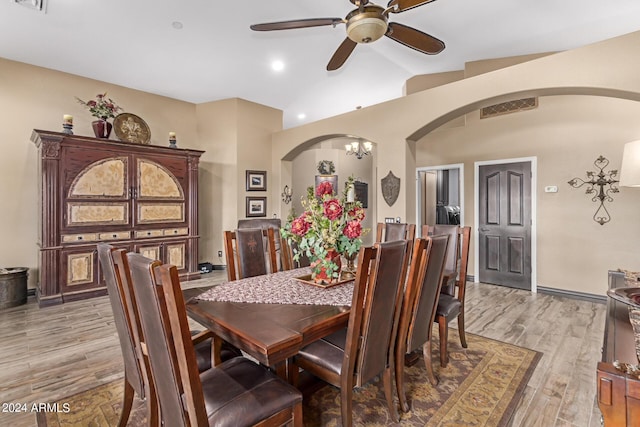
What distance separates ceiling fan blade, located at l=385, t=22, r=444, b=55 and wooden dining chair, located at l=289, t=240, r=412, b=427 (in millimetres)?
1883

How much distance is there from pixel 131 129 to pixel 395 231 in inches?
179

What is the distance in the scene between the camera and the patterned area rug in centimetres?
179

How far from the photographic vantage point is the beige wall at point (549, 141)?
3416mm

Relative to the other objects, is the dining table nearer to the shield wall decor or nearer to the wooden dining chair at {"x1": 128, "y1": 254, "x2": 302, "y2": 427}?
the wooden dining chair at {"x1": 128, "y1": 254, "x2": 302, "y2": 427}


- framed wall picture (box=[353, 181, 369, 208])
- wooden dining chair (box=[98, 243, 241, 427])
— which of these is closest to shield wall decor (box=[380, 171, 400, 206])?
wooden dining chair (box=[98, 243, 241, 427])

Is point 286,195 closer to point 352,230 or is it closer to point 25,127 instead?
point 25,127

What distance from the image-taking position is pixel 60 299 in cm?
391

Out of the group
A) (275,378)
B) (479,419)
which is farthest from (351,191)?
(479,419)

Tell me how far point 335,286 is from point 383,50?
442 cm

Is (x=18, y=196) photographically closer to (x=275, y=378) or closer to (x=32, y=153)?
(x=32, y=153)

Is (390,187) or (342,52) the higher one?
(342,52)

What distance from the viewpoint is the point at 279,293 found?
72.2 inches

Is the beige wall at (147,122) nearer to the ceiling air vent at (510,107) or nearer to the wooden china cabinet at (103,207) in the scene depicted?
the wooden china cabinet at (103,207)

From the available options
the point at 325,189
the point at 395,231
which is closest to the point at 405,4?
the point at 325,189
